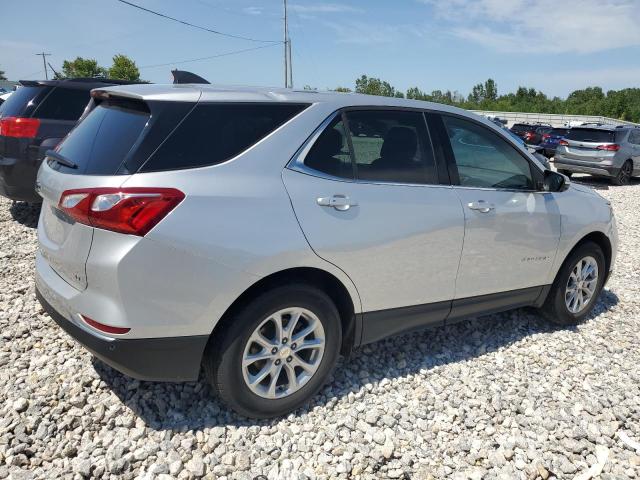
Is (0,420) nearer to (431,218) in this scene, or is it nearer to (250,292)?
(250,292)

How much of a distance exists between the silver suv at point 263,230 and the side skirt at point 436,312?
0.03 feet

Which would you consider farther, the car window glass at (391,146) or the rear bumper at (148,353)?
the car window glass at (391,146)

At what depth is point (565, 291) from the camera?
13.5 feet

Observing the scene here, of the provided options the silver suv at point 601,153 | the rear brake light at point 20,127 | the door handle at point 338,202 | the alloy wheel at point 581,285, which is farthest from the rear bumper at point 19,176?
the silver suv at point 601,153

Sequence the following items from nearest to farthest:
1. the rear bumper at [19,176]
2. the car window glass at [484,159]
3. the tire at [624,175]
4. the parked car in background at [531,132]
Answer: the car window glass at [484,159] → the rear bumper at [19,176] → the tire at [624,175] → the parked car in background at [531,132]

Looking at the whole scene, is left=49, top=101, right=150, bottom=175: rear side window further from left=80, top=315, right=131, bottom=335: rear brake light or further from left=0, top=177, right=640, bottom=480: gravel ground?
left=0, top=177, right=640, bottom=480: gravel ground

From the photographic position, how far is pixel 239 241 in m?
2.37

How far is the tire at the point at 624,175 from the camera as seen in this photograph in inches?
563

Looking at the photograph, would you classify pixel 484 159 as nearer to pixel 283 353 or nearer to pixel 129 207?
pixel 283 353

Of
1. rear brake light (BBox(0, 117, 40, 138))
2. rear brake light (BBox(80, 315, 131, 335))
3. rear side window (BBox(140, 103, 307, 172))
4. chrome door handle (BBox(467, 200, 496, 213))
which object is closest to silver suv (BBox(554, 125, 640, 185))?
chrome door handle (BBox(467, 200, 496, 213))

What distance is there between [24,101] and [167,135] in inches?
189

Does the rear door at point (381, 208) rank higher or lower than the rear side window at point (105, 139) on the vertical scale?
lower

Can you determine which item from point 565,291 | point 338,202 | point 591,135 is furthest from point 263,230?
point 591,135

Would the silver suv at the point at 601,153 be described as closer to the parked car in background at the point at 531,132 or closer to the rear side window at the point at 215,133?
the parked car in background at the point at 531,132
